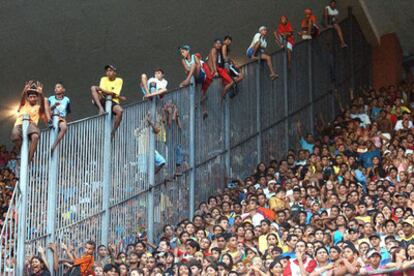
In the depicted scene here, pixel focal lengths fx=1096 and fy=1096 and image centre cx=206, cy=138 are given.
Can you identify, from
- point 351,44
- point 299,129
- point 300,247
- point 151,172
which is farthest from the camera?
point 351,44

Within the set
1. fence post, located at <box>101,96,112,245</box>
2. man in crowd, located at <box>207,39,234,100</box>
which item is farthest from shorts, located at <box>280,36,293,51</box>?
fence post, located at <box>101,96,112,245</box>

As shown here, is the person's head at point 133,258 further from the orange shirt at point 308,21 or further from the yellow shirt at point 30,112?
the orange shirt at point 308,21

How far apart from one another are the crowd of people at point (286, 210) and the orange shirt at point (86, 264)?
0.02m

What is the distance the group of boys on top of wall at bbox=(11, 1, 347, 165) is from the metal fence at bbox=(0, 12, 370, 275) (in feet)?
0.69

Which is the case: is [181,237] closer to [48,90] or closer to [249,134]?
[249,134]

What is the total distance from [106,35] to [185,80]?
206 inches

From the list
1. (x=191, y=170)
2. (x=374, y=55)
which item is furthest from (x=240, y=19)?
(x=191, y=170)

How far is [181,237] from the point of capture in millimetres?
18000

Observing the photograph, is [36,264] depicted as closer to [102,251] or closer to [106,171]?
[102,251]

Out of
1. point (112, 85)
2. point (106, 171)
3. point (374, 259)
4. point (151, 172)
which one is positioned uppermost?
point (112, 85)

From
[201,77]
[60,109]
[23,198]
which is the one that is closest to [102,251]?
[23,198]

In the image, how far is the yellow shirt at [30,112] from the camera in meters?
17.7

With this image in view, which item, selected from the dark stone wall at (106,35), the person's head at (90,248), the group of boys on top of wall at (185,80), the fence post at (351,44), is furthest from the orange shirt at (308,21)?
the person's head at (90,248)

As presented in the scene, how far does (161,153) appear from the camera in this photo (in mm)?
20516
